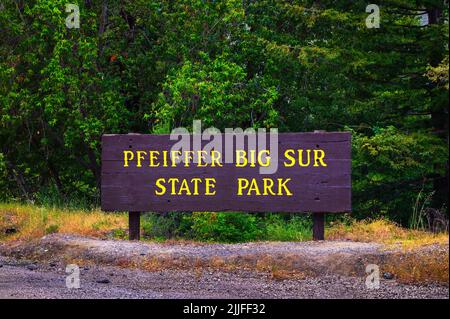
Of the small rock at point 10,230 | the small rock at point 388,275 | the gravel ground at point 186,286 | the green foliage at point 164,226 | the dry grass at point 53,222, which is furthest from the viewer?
the small rock at point 10,230

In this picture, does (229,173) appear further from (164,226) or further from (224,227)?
(164,226)

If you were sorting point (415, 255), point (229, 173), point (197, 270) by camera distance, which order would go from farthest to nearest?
point (229, 173) < point (197, 270) < point (415, 255)

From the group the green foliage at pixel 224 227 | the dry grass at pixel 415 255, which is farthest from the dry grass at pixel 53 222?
the dry grass at pixel 415 255

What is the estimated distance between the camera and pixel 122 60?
64.1 ft

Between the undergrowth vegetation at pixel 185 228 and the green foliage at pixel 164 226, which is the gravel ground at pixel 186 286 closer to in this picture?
the undergrowth vegetation at pixel 185 228

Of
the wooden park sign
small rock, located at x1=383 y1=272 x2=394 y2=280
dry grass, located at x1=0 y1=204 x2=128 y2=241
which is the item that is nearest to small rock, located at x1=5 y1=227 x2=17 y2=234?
dry grass, located at x1=0 y1=204 x2=128 y2=241

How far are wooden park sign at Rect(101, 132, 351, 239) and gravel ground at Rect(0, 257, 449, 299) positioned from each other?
262 centimetres

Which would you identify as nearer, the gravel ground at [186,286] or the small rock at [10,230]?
the gravel ground at [186,286]

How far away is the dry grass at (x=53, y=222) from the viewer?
13.3 metres

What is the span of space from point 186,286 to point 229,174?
388 centimetres

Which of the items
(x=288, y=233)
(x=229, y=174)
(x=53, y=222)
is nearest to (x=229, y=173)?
(x=229, y=174)

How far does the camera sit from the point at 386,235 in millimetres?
12156

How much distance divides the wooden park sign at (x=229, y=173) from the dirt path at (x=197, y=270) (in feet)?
3.38

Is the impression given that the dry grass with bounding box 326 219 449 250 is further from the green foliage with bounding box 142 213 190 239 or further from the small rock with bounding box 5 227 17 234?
the small rock with bounding box 5 227 17 234
